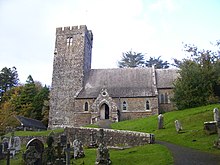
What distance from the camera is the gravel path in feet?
34.8

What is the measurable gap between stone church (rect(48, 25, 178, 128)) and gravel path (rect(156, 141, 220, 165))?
21.6 meters

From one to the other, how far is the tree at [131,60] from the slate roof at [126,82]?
2808cm

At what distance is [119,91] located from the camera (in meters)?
37.5

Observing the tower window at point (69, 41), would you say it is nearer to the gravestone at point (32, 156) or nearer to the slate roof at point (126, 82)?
the slate roof at point (126, 82)

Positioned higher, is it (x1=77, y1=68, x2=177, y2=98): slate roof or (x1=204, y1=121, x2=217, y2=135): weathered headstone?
(x1=77, y1=68, x2=177, y2=98): slate roof

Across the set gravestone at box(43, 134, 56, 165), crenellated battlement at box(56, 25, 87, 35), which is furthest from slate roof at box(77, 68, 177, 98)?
gravestone at box(43, 134, 56, 165)

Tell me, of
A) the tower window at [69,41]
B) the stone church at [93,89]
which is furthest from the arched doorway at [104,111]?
the tower window at [69,41]

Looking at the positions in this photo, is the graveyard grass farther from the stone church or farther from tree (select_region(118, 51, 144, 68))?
tree (select_region(118, 51, 144, 68))

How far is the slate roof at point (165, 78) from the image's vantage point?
37725 mm

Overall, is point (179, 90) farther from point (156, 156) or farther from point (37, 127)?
point (37, 127)

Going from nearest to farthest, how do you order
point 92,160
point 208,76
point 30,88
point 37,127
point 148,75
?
point 92,160 < point 208,76 < point 148,75 < point 37,127 < point 30,88

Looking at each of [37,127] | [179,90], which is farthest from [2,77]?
[179,90]

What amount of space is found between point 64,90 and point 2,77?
29713 mm

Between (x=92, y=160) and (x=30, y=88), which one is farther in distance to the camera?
(x=30, y=88)
